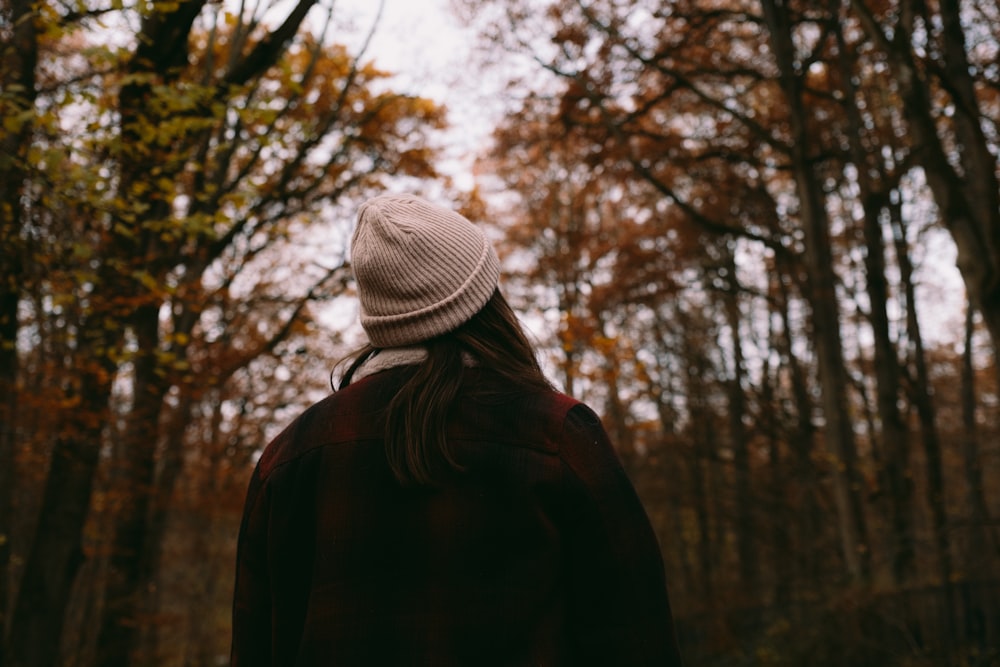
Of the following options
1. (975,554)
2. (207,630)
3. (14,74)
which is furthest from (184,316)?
(207,630)

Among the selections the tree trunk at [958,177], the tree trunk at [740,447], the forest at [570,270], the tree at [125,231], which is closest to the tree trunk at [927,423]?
the forest at [570,270]

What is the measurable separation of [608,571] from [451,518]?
0.30 meters

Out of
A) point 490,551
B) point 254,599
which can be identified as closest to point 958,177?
point 490,551

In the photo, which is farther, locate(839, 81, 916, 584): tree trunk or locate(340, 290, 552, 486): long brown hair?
locate(839, 81, 916, 584): tree trunk

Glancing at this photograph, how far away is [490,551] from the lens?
146 cm

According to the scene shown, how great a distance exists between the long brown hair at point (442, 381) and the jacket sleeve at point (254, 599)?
0.36m

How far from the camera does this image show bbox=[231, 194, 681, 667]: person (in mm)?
1452

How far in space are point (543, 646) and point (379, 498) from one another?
1.27 feet

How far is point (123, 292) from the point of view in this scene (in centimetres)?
676

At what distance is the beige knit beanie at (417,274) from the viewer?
163 centimetres

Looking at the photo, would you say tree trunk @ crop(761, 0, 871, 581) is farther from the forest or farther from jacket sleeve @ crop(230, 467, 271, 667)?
jacket sleeve @ crop(230, 467, 271, 667)

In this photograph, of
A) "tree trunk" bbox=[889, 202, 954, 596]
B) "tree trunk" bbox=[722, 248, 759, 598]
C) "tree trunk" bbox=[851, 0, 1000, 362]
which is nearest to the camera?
"tree trunk" bbox=[851, 0, 1000, 362]

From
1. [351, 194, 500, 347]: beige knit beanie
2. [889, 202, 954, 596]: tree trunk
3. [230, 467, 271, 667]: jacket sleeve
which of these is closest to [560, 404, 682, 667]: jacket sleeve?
[351, 194, 500, 347]: beige knit beanie

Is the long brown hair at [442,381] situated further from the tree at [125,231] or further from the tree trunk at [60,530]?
the tree trunk at [60,530]
